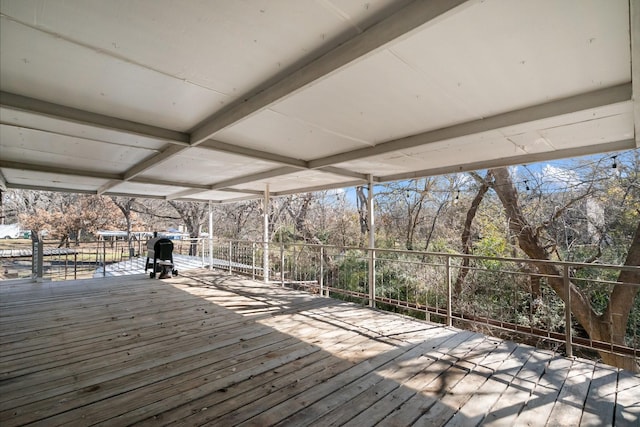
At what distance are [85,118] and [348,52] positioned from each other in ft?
8.51

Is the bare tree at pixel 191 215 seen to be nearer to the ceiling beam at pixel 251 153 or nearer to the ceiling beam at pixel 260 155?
the ceiling beam at pixel 260 155

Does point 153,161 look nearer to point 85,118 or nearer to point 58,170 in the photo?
point 85,118

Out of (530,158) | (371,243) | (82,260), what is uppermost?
(530,158)

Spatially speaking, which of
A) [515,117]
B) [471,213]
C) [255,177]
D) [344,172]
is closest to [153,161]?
[255,177]

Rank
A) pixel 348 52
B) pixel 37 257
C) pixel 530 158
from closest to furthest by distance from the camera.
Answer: pixel 348 52 < pixel 530 158 < pixel 37 257

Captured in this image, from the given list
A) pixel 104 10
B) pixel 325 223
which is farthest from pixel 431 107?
pixel 325 223

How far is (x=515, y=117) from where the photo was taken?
2.69 meters

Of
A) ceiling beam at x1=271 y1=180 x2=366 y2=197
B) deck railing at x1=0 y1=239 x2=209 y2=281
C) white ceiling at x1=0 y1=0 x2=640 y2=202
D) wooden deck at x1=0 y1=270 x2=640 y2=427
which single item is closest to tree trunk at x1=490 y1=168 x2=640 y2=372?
wooden deck at x1=0 y1=270 x2=640 y2=427

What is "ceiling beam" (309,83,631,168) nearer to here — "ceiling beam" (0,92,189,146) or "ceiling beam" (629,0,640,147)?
"ceiling beam" (629,0,640,147)

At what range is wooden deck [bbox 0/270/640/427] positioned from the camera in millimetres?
1857

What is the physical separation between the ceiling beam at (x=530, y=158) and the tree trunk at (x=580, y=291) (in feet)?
6.12

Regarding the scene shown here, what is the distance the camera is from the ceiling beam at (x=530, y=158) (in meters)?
3.45

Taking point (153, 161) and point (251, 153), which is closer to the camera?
point (251, 153)

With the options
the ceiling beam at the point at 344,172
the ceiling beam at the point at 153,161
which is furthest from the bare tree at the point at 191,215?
the ceiling beam at the point at 344,172
